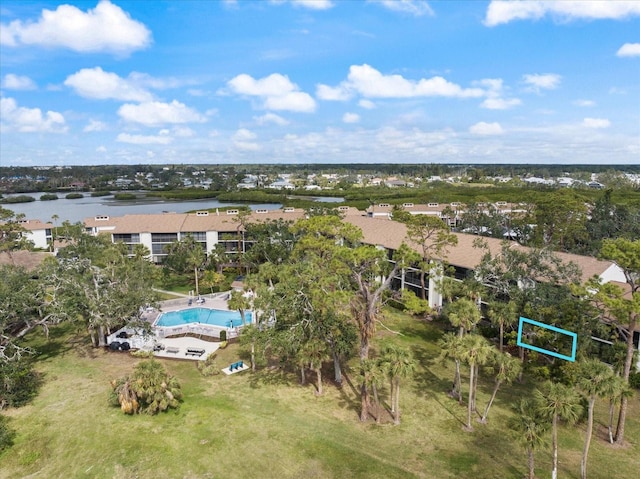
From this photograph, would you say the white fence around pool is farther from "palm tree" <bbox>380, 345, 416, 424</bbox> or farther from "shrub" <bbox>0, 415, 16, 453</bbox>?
"palm tree" <bbox>380, 345, 416, 424</bbox>

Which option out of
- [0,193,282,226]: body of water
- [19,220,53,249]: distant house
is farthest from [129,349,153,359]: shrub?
[0,193,282,226]: body of water

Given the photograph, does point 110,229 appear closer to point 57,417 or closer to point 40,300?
point 40,300

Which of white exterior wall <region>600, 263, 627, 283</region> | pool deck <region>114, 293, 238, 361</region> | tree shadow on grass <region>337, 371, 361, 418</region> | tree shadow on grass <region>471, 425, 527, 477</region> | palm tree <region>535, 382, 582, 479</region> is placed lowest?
tree shadow on grass <region>337, 371, 361, 418</region>

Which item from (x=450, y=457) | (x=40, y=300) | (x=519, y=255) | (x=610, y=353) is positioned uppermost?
(x=519, y=255)

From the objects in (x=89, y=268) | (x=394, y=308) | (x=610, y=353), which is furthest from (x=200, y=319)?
(x=610, y=353)

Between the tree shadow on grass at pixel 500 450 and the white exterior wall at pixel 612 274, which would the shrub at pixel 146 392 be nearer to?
the tree shadow on grass at pixel 500 450
